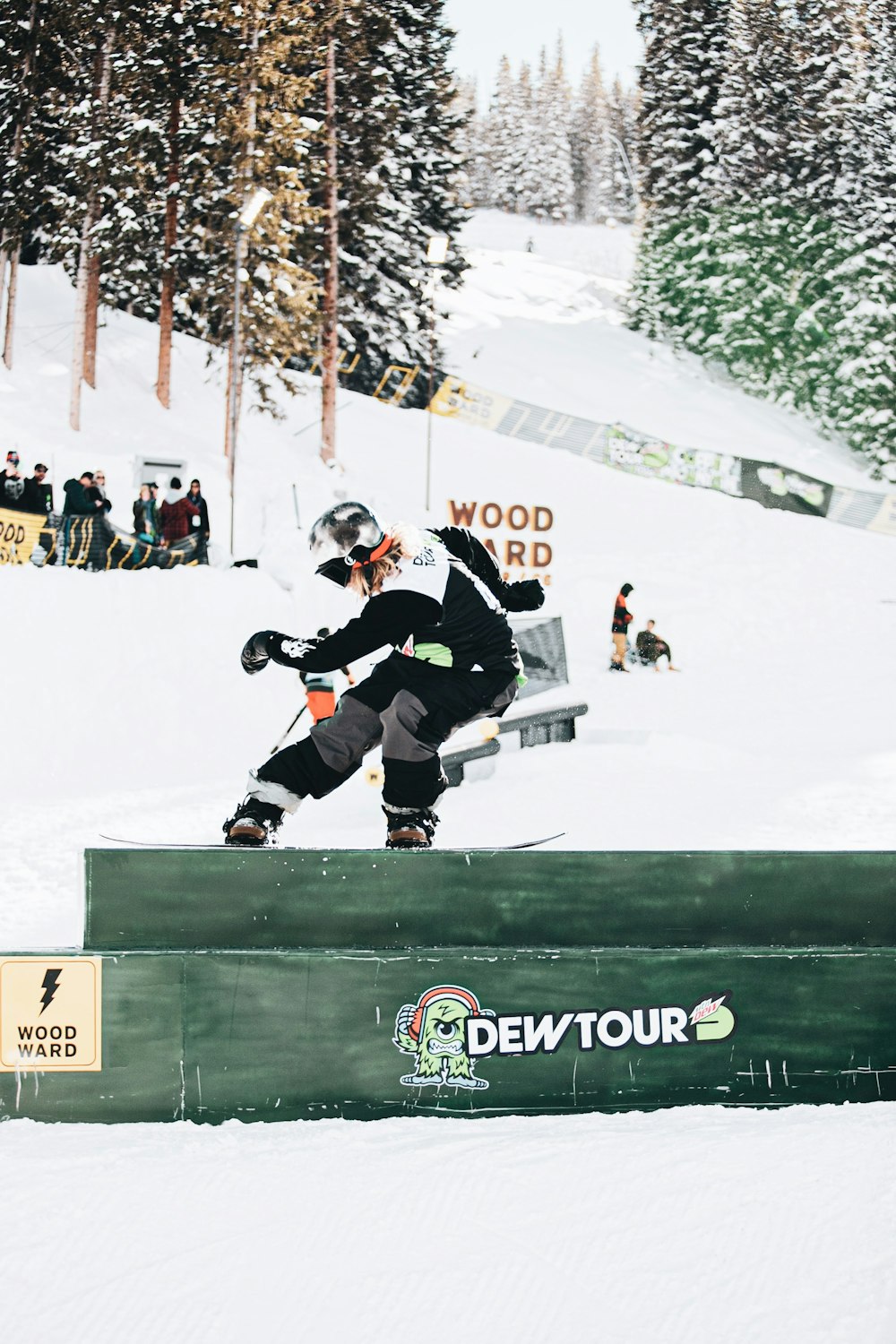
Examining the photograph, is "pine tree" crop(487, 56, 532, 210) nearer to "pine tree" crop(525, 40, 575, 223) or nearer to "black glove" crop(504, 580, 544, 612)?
"pine tree" crop(525, 40, 575, 223)

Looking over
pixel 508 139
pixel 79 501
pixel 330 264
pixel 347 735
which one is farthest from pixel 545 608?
pixel 508 139

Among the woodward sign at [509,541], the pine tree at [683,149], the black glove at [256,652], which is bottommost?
the black glove at [256,652]

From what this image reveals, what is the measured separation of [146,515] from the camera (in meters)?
16.3

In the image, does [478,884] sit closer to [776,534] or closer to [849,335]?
[776,534]

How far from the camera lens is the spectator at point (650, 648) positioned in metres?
19.1

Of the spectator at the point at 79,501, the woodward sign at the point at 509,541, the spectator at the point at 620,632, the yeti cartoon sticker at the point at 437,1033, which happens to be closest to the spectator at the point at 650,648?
the spectator at the point at 620,632

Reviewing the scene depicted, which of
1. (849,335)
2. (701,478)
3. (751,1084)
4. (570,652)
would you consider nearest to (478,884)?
(751,1084)

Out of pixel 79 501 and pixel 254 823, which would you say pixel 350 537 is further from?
pixel 79 501

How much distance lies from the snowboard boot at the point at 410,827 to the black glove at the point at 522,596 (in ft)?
3.33

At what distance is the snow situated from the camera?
2920 mm

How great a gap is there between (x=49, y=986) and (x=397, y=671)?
1.87m

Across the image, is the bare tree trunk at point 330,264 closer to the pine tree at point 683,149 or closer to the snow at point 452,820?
the snow at point 452,820

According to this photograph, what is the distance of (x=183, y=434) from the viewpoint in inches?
1086

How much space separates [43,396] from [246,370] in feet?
15.4
